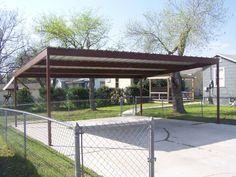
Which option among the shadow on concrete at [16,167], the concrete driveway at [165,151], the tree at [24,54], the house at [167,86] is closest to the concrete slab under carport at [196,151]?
the concrete driveway at [165,151]

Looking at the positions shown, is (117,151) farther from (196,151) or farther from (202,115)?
(202,115)

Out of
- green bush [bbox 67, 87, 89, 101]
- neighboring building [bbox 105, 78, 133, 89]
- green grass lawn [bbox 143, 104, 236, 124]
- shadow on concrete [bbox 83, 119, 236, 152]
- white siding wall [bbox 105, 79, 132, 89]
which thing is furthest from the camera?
neighboring building [bbox 105, 78, 133, 89]

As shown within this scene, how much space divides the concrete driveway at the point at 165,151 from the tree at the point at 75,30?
12.9 meters

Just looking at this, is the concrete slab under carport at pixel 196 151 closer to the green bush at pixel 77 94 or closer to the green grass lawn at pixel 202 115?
the green grass lawn at pixel 202 115

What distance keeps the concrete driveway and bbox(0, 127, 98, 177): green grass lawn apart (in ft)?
1.55

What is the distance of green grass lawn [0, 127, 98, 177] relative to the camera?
633 cm

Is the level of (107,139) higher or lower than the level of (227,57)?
lower

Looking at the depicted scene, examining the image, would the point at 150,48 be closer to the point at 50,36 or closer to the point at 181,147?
the point at 50,36

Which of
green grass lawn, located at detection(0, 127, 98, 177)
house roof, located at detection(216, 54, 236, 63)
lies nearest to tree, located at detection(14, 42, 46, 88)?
house roof, located at detection(216, 54, 236, 63)

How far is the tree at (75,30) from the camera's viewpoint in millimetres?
24109

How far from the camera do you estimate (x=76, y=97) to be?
2944 cm

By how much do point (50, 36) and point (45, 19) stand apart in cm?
169

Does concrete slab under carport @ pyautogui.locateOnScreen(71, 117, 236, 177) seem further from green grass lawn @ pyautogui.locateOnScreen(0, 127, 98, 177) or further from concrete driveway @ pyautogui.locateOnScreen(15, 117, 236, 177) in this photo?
green grass lawn @ pyautogui.locateOnScreen(0, 127, 98, 177)

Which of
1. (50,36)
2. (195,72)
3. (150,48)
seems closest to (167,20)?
(150,48)
